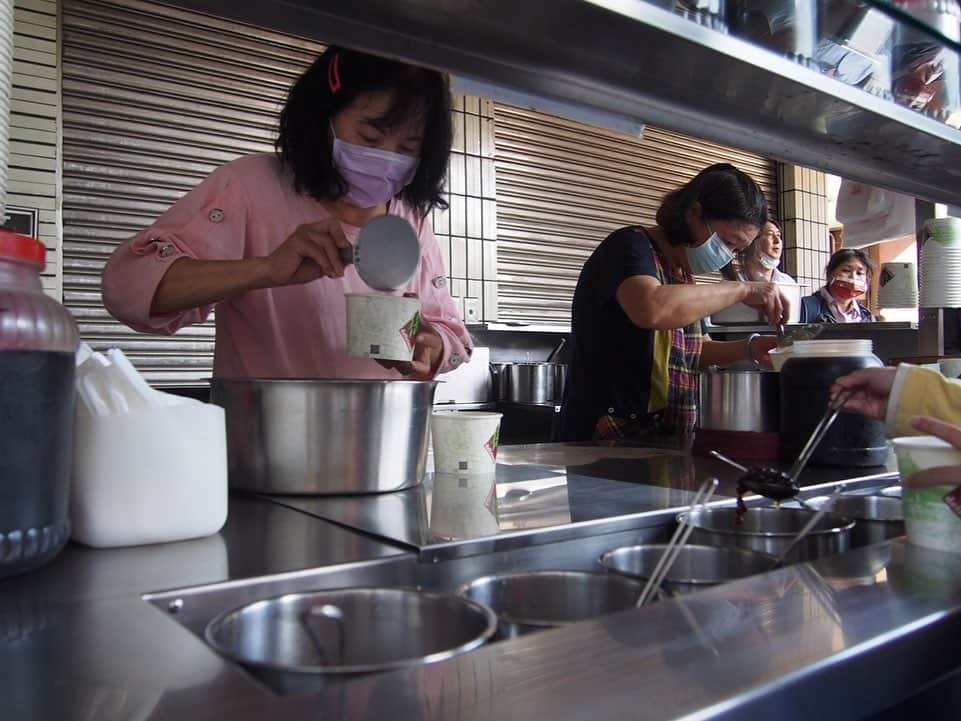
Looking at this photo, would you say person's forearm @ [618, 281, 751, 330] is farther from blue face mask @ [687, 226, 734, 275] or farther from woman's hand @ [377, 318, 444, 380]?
woman's hand @ [377, 318, 444, 380]

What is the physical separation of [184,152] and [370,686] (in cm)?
424

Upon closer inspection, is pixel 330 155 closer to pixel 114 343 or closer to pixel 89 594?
pixel 89 594

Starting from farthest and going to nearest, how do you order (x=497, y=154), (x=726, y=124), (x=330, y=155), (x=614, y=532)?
(x=497, y=154), (x=330, y=155), (x=726, y=124), (x=614, y=532)

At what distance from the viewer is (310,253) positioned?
1372 mm

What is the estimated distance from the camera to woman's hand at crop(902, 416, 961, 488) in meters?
1.04

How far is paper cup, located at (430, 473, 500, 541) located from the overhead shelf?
68 cm

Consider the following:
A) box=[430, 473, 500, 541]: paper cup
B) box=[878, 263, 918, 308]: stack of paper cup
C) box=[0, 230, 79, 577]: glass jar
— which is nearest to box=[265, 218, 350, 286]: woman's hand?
box=[430, 473, 500, 541]: paper cup

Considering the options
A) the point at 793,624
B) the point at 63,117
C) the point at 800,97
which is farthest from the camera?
the point at 63,117

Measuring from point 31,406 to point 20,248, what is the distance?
0.52 feet

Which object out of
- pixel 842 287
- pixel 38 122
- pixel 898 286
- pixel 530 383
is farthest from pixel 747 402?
pixel 842 287

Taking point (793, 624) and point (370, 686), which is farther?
point (793, 624)

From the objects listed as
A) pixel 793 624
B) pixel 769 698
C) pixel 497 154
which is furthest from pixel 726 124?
pixel 497 154

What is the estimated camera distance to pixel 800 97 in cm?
136

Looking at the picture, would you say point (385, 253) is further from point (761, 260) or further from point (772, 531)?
point (761, 260)
